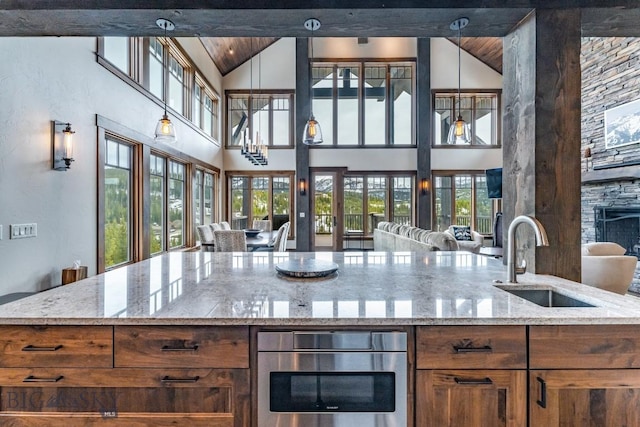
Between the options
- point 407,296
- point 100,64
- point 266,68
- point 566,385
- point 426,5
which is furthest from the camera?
point 266,68

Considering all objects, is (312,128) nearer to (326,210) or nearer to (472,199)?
(326,210)

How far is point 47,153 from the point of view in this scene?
319 cm

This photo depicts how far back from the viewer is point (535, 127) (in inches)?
72.6

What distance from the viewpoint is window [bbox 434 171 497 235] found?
8914 mm

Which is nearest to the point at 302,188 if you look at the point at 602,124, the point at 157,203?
the point at 157,203

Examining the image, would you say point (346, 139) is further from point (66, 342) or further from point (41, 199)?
point (66, 342)

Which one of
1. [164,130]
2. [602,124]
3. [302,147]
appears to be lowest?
[164,130]

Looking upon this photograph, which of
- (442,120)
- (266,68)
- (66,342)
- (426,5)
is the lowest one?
(66,342)

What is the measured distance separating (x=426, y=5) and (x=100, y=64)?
12.7ft

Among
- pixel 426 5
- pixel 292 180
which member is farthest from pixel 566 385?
pixel 292 180

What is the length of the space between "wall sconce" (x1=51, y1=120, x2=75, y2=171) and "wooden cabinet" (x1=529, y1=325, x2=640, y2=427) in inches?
159

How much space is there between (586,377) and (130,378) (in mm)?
1612

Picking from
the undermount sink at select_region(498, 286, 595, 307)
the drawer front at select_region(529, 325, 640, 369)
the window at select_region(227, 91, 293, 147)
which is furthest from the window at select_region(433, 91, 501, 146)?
the drawer front at select_region(529, 325, 640, 369)

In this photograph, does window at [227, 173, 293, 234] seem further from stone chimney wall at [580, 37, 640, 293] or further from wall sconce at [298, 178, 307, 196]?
stone chimney wall at [580, 37, 640, 293]
